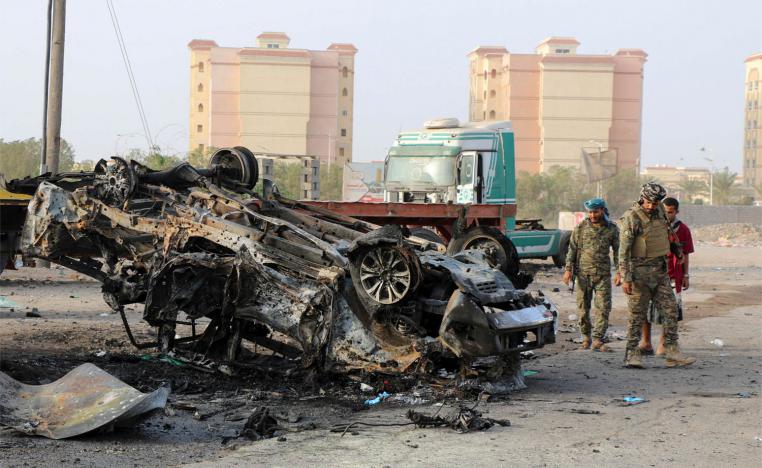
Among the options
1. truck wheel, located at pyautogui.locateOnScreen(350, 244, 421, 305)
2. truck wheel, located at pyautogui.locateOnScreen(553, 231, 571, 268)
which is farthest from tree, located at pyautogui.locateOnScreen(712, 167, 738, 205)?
truck wheel, located at pyautogui.locateOnScreen(350, 244, 421, 305)

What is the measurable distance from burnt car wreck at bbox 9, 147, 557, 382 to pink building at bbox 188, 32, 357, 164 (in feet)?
260

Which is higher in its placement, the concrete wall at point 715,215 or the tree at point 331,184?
the tree at point 331,184

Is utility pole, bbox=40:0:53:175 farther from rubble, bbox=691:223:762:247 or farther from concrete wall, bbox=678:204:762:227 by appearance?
concrete wall, bbox=678:204:762:227

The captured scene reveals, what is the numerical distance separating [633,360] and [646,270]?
0.93m

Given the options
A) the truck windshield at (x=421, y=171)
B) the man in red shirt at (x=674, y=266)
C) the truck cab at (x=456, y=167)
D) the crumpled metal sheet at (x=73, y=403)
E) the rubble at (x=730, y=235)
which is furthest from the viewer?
the rubble at (x=730, y=235)

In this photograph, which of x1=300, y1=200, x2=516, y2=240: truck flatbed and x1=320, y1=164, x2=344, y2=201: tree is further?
x1=320, y1=164, x2=344, y2=201: tree

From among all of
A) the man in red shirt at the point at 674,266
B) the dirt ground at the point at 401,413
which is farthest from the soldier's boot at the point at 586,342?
the man in red shirt at the point at 674,266

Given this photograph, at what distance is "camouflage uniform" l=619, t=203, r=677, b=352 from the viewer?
9844 mm

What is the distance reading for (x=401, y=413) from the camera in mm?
7344

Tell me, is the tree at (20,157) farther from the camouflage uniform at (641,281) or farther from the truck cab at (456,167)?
the camouflage uniform at (641,281)

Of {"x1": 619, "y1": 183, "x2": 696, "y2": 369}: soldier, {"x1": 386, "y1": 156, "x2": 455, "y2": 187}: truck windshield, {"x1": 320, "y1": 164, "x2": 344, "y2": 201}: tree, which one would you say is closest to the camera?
{"x1": 619, "y1": 183, "x2": 696, "y2": 369}: soldier

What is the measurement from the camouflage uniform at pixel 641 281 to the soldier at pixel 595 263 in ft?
3.18

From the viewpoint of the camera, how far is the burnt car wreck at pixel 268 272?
7.80m

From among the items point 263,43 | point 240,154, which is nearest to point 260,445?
point 240,154
